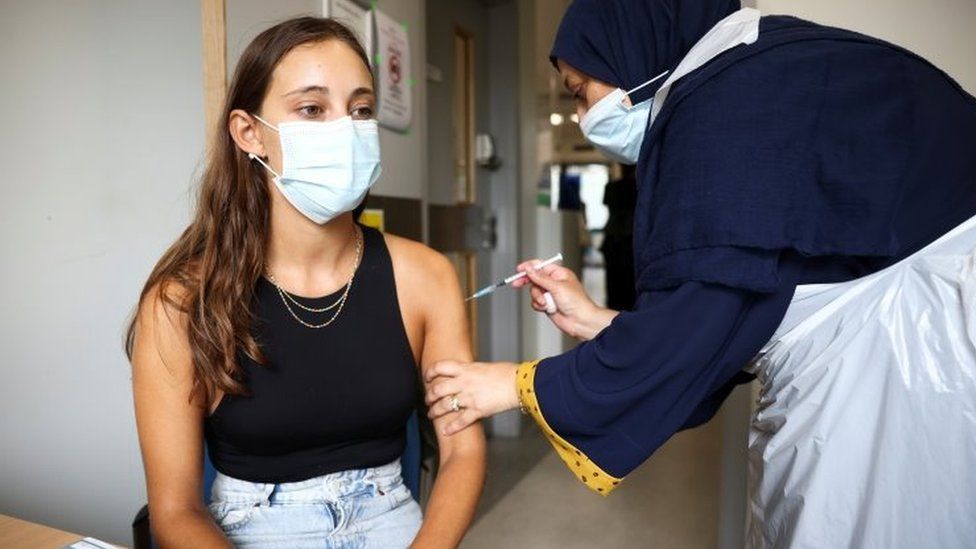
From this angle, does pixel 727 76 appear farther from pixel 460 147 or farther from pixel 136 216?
pixel 460 147

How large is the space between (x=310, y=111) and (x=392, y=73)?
82cm

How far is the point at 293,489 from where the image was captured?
3.56 feet

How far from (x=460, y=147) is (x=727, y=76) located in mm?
2449

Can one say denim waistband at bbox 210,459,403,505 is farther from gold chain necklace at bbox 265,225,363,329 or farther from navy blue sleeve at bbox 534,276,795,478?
navy blue sleeve at bbox 534,276,795,478

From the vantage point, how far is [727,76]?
0.86 metres

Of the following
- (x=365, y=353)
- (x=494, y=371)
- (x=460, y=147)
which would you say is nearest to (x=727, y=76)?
(x=494, y=371)

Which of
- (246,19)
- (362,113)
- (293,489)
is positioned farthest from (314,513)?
(246,19)

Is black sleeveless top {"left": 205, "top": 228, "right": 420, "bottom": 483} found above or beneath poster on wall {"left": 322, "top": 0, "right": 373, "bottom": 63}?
beneath

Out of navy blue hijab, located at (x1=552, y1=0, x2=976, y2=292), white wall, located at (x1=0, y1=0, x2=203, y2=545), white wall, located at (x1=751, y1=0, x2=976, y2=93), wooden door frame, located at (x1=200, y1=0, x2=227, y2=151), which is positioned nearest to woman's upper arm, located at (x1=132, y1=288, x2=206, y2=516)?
wooden door frame, located at (x1=200, y1=0, x2=227, y2=151)

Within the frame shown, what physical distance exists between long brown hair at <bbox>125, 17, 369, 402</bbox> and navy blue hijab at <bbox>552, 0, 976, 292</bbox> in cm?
65

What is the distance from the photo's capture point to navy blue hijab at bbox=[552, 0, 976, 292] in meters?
0.82

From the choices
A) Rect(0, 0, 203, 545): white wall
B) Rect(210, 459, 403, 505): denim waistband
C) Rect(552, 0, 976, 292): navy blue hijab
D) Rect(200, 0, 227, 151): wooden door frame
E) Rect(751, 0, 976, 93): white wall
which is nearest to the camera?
Rect(552, 0, 976, 292): navy blue hijab

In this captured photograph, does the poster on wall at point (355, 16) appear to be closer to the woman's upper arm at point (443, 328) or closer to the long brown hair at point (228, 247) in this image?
the long brown hair at point (228, 247)

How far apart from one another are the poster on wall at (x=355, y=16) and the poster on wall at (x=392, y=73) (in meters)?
0.04
